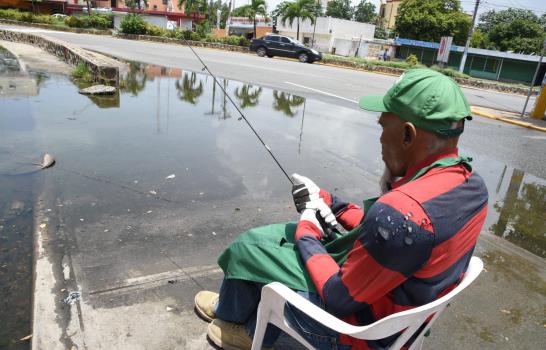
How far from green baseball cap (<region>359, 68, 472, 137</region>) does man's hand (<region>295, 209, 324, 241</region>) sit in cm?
62

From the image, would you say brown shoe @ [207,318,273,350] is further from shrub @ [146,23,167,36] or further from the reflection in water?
shrub @ [146,23,167,36]

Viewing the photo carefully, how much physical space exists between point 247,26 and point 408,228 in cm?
5467

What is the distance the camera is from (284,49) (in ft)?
87.7

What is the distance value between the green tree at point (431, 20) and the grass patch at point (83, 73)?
146 ft

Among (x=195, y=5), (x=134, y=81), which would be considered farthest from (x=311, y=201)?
(x=195, y=5)

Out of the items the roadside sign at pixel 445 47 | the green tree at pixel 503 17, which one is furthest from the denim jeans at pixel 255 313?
the green tree at pixel 503 17

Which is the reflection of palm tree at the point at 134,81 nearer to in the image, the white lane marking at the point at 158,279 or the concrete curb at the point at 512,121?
the white lane marking at the point at 158,279

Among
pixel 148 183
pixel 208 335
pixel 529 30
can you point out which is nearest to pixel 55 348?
pixel 208 335

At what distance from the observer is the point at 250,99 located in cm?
966

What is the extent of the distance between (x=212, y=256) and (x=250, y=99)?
23.0 feet

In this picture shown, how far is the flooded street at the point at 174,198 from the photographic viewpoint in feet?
8.55

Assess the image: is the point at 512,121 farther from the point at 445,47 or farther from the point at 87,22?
the point at 87,22

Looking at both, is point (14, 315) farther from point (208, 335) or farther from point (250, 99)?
point (250, 99)

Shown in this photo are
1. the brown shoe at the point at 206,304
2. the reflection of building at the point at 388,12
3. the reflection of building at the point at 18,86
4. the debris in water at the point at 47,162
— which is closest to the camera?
the brown shoe at the point at 206,304
